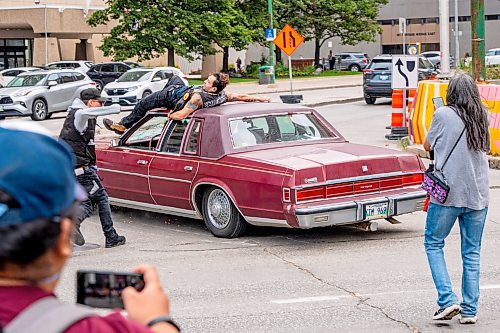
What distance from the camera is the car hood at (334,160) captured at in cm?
973

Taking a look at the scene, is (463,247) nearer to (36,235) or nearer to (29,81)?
(36,235)

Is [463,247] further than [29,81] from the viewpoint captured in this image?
No

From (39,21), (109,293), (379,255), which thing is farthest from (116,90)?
(109,293)

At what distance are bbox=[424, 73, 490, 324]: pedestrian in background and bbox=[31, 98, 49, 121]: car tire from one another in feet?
87.8

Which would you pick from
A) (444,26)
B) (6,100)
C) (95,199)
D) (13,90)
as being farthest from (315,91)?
(95,199)

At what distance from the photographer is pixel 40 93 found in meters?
32.6

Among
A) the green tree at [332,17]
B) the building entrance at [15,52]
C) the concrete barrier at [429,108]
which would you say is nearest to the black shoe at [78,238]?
the concrete barrier at [429,108]

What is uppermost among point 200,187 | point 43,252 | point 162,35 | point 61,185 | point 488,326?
point 162,35

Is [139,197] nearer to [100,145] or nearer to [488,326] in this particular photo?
[100,145]

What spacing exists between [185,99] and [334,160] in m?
2.35

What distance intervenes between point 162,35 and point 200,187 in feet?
132

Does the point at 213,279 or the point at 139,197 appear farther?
the point at 139,197

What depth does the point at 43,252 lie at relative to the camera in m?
2.05

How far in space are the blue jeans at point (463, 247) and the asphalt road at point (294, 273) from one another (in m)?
0.22
